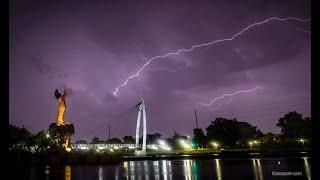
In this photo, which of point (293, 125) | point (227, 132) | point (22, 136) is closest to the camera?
point (22, 136)

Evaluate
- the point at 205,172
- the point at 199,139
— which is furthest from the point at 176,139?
the point at 205,172

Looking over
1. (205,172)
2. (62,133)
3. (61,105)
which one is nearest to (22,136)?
(62,133)

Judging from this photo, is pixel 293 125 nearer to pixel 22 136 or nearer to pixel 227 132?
pixel 227 132

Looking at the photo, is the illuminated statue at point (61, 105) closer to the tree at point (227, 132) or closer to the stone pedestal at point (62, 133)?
the stone pedestal at point (62, 133)

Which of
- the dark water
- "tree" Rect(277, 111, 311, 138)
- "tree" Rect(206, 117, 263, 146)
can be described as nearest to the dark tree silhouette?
"tree" Rect(206, 117, 263, 146)

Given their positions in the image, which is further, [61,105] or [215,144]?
[215,144]

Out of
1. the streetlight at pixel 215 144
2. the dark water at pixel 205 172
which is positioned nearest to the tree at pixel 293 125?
the streetlight at pixel 215 144

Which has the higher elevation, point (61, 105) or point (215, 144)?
point (61, 105)

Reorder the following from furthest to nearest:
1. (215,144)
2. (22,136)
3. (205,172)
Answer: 1. (215,144)
2. (22,136)
3. (205,172)
